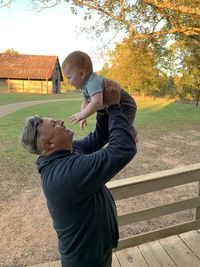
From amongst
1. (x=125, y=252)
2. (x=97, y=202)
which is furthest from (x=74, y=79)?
(x=125, y=252)

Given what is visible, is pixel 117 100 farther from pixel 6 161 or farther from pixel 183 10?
pixel 6 161

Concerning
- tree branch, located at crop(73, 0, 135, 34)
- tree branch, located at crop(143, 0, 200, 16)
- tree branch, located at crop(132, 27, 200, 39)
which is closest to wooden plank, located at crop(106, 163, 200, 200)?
tree branch, located at crop(143, 0, 200, 16)

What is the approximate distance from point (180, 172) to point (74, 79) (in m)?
1.86

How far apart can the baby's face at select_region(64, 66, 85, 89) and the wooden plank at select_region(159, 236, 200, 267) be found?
2251 millimetres

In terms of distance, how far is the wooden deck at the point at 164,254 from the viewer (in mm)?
3088

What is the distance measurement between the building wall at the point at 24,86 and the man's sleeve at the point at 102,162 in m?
41.2

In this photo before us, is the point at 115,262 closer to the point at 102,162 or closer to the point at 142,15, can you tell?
the point at 102,162

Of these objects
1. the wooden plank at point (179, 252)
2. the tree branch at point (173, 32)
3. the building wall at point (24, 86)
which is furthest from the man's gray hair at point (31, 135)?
the building wall at point (24, 86)

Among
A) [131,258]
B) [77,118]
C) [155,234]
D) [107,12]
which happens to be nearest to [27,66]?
[107,12]

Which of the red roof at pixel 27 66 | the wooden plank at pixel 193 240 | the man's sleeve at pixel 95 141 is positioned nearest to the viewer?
the man's sleeve at pixel 95 141

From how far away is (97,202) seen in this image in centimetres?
182

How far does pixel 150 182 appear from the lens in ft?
10.1

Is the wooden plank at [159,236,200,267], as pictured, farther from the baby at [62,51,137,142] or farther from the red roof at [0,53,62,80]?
the red roof at [0,53,62,80]

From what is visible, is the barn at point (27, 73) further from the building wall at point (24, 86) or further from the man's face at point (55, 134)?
the man's face at point (55, 134)
